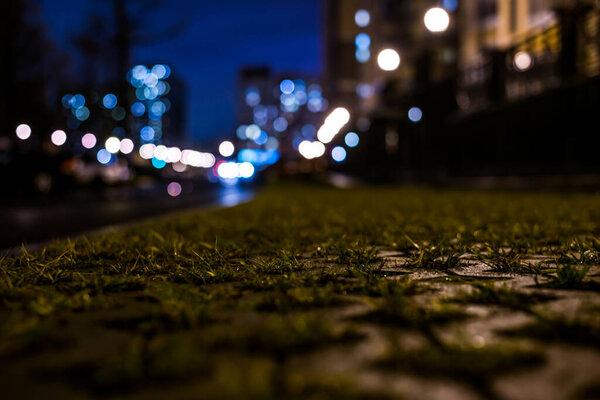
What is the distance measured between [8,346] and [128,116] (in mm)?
36253

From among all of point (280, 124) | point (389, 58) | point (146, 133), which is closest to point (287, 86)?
point (280, 124)

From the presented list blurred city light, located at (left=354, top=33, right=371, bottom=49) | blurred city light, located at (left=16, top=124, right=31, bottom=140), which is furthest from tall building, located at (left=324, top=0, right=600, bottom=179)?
blurred city light, located at (left=16, top=124, right=31, bottom=140)

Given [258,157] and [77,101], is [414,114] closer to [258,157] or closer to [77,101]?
[77,101]

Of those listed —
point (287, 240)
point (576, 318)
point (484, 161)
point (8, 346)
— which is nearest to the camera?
point (8, 346)

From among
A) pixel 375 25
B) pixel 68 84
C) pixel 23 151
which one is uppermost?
pixel 375 25

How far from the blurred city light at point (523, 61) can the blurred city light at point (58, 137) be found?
5072 centimetres

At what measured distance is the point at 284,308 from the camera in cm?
268

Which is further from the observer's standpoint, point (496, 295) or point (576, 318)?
point (496, 295)

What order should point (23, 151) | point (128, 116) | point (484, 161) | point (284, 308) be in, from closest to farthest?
point (284, 308)
point (484, 161)
point (23, 151)
point (128, 116)

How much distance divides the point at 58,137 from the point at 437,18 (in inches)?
1958

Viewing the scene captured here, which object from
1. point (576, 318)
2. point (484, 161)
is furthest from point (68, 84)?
point (576, 318)

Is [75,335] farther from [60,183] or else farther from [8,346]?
[60,183]

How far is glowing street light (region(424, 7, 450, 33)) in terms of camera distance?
16109 millimetres

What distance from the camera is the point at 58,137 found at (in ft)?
183
